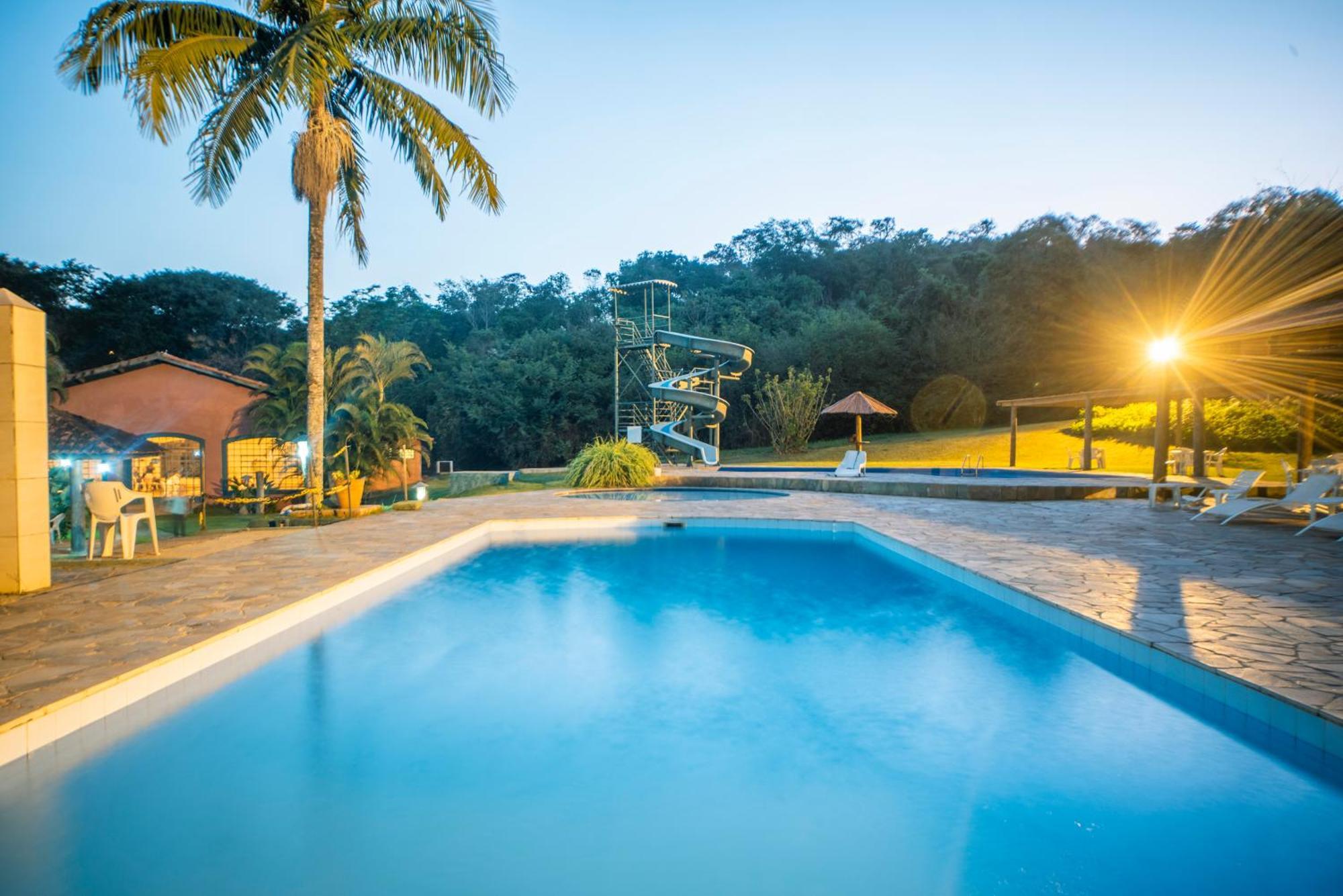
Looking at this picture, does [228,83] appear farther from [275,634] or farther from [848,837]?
[848,837]

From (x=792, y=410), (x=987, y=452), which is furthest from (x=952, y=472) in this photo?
(x=792, y=410)

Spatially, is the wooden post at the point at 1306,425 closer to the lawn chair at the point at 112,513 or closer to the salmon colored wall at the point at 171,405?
the lawn chair at the point at 112,513

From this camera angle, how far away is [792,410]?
24406 millimetres

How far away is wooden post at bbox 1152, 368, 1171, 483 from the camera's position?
11227 millimetres

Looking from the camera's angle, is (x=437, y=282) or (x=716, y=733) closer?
(x=716, y=733)

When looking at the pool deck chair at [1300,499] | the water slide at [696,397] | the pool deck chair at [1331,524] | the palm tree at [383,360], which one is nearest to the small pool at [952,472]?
the water slide at [696,397]

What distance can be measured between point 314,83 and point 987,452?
1831cm

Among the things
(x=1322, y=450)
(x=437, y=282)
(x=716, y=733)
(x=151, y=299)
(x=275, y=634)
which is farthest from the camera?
(x=437, y=282)

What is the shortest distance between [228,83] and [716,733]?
34.0 feet

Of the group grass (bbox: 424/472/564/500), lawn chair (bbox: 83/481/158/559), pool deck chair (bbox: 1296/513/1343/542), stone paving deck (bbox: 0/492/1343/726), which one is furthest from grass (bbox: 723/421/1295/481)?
lawn chair (bbox: 83/481/158/559)

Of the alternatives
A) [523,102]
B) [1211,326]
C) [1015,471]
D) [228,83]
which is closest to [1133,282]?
[1015,471]

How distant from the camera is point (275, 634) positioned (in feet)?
15.7

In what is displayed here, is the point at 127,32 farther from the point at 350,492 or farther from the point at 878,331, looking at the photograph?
the point at 878,331

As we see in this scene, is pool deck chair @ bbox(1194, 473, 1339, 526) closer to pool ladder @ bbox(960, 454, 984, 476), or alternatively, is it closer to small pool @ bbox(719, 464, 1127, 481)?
Answer: small pool @ bbox(719, 464, 1127, 481)
